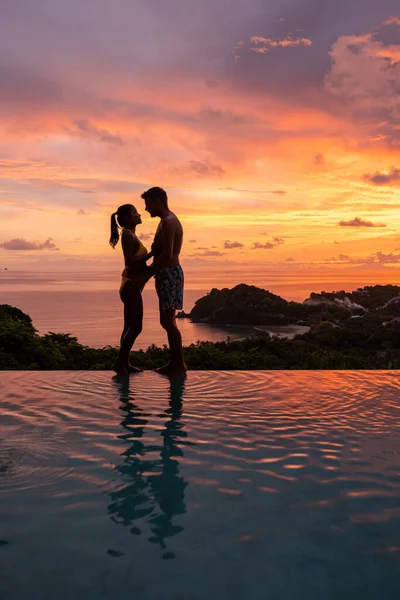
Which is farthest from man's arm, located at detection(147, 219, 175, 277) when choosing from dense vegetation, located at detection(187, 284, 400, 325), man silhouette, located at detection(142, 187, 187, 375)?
dense vegetation, located at detection(187, 284, 400, 325)

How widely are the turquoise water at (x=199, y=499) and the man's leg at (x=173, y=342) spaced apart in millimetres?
1570

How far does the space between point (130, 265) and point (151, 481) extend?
3.86 meters

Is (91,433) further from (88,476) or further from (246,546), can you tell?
(246,546)

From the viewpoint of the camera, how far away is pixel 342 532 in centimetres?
261

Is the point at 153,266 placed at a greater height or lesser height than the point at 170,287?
greater

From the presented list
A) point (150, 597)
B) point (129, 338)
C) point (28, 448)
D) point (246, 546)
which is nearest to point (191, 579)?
point (150, 597)

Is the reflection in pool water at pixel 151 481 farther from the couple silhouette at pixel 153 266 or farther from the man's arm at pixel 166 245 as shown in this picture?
the man's arm at pixel 166 245

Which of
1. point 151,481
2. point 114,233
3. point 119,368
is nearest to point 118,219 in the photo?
point 114,233

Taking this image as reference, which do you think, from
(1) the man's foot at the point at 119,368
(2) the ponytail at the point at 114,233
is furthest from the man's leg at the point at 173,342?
(2) the ponytail at the point at 114,233

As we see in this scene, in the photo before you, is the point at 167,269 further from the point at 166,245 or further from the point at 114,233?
the point at 114,233

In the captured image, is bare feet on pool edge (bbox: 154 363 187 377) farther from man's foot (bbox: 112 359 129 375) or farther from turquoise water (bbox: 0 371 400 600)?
turquoise water (bbox: 0 371 400 600)

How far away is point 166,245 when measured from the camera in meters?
6.53

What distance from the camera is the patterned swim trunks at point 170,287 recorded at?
6.73 metres

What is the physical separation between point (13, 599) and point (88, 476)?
1.19 meters
